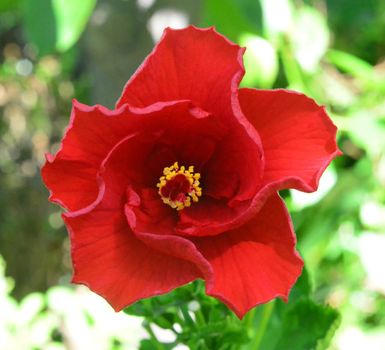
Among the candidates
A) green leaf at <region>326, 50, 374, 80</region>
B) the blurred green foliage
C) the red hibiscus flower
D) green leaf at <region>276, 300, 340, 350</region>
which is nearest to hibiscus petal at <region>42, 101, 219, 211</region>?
the red hibiscus flower

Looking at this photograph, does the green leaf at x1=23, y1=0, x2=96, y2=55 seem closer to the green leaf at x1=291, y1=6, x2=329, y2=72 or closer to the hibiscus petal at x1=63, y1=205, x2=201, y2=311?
the green leaf at x1=291, y1=6, x2=329, y2=72

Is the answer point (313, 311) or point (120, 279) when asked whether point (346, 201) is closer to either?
point (313, 311)

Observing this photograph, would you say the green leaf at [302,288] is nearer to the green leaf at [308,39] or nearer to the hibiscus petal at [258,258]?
the hibiscus petal at [258,258]

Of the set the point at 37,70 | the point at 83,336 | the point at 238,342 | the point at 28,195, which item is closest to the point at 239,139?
the point at 238,342

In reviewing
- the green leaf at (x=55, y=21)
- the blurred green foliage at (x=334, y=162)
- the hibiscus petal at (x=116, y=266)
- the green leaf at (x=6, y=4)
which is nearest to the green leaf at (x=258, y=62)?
the blurred green foliage at (x=334, y=162)

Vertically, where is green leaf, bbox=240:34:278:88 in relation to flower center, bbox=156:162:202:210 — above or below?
below

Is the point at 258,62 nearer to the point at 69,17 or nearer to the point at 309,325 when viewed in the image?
the point at 69,17

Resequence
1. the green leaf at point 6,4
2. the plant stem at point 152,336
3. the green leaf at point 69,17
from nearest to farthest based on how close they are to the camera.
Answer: the plant stem at point 152,336
the green leaf at point 69,17
the green leaf at point 6,4
